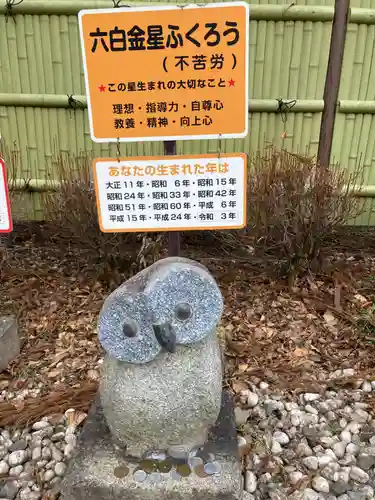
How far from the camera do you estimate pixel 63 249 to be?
3922 mm

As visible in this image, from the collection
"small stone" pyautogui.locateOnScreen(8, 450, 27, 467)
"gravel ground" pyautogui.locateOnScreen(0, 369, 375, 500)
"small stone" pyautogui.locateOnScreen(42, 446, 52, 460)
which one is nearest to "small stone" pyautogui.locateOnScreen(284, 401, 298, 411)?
"gravel ground" pyautogui.locateOnScreen(0, 369, 375, 500)

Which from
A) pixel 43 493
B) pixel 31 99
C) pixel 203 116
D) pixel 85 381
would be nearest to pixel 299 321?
pixel 85 381

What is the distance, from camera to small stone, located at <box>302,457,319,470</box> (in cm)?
203

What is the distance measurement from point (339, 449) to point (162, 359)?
1.09 m

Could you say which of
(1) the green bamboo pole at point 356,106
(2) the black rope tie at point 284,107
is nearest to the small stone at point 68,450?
(2) the black rope tie at point 284,107

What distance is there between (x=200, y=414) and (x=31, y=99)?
336 centimetres

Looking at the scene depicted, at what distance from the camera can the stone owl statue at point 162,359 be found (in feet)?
5.13

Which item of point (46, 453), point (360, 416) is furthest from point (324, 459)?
point (46, 453)

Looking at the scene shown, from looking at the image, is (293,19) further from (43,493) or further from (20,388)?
(43,493)

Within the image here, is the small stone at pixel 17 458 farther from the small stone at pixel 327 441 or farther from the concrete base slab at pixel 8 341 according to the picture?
the small stone at pixel 327 441

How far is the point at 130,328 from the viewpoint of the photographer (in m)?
1.57

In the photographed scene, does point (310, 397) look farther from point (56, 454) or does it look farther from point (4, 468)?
point (4, 468)

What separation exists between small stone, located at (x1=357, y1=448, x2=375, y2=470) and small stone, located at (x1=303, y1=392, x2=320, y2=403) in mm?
408

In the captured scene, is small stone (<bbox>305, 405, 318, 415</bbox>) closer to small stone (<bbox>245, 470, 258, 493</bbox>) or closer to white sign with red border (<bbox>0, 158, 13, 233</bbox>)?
small stone (<bbox>245, 470, 258, 493</bbox>)
